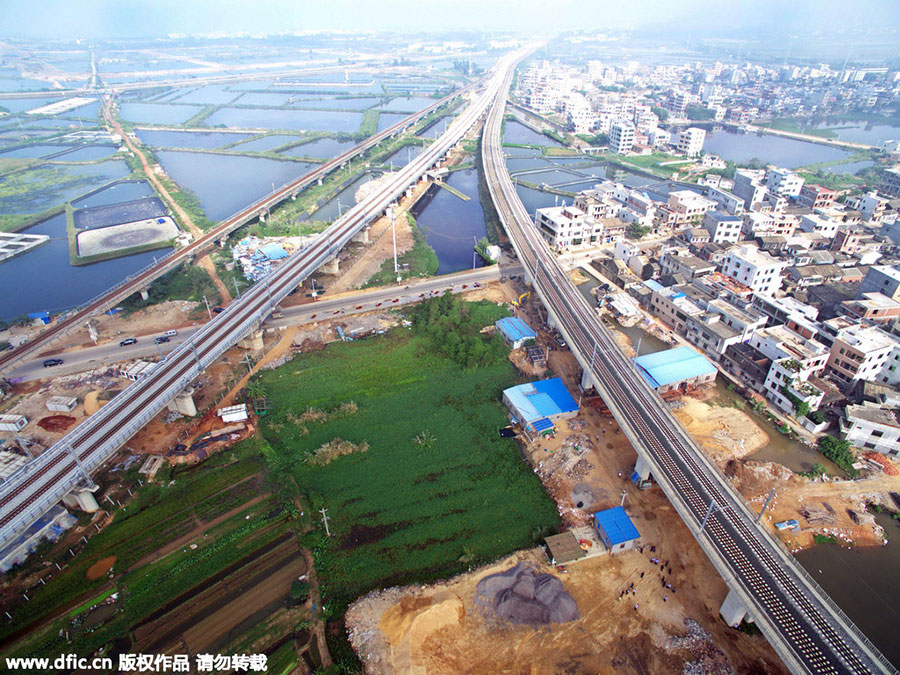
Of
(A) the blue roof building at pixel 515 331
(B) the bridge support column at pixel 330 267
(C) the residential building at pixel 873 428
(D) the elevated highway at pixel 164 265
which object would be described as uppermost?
(D) the elevated highway at pixel 164 265

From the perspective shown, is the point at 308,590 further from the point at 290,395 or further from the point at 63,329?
the point at 63,329

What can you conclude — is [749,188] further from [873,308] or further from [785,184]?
[873,308]

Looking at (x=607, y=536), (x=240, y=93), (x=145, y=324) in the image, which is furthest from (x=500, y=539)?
(x=240, y=93)

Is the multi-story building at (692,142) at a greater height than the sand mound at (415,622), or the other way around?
the multi-story building at (692,142)

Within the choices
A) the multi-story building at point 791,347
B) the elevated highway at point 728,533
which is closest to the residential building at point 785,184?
the multi-story building at point 791,347

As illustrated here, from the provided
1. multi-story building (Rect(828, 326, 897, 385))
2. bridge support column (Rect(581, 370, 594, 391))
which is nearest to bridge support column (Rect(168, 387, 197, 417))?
bridge support column (Rect(581, 370, 594, 391))

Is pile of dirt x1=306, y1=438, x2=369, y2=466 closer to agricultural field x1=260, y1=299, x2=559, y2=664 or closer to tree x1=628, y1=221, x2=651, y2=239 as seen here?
agricultural field x1=260, y1=299, x2=559, y2=664

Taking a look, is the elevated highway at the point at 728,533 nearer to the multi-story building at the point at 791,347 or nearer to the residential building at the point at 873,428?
the multi-story building at the point at 791,347
